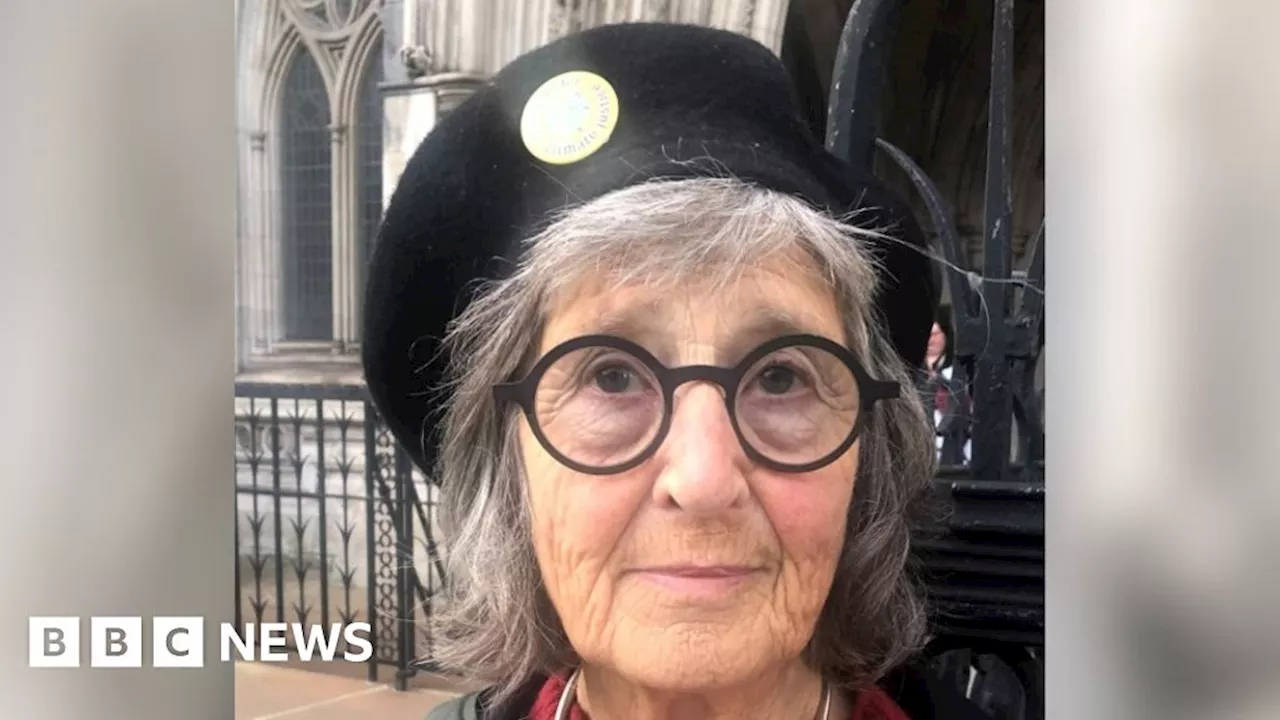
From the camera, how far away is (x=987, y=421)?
130cm

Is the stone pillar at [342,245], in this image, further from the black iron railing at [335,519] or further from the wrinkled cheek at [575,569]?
the wrinkled cheek at [575,569]

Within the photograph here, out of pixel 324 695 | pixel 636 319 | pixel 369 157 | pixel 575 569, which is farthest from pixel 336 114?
pixel 324 695

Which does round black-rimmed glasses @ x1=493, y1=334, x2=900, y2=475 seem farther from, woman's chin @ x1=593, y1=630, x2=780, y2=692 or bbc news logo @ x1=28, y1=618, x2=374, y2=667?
bbc news logo @ x1=28, y1=618, x2=374, y2=667

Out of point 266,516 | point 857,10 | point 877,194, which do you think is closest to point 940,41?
point 857,10

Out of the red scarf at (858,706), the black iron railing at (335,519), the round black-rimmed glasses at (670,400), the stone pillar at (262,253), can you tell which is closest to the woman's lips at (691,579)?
the round black-rimmed glasses at (670,400)

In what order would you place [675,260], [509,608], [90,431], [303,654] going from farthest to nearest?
[90,431] → [303,654] → [509,608] → [675,260]

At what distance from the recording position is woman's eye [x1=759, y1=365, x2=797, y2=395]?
3.85ft

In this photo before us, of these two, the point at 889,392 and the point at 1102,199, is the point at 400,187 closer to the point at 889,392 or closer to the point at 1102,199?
the point at 889,392

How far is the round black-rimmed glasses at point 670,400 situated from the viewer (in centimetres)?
117

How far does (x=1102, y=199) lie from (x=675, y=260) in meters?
0.58

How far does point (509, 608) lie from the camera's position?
4.21 ft

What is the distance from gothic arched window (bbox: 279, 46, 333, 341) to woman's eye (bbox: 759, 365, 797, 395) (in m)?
0.63

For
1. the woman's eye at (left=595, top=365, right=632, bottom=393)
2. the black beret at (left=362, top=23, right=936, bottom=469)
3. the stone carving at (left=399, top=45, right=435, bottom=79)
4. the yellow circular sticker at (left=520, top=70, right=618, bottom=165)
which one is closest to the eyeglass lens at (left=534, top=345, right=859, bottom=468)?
the woman's eye at (left=595, top=365, right=632, bottom=393)

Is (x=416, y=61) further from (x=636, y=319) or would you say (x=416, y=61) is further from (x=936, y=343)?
(x=936, y=343)
